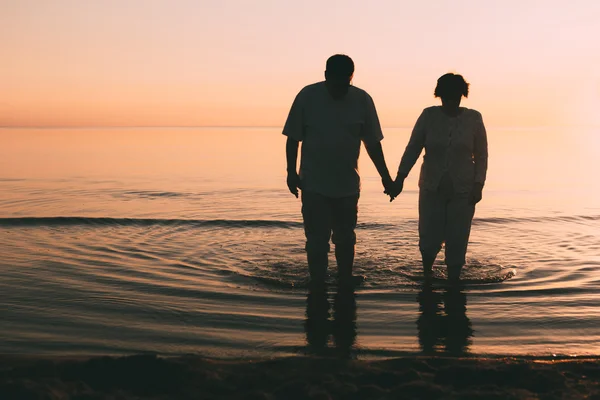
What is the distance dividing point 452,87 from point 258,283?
2.78 metres

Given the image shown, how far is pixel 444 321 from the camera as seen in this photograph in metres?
5.68

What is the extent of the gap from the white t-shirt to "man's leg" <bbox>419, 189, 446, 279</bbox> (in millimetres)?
1038

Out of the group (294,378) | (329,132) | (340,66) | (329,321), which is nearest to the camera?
(294,378)

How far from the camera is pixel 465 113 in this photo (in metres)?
6.72

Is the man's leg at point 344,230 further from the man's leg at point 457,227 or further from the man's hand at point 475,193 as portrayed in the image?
the man's hand at point 475,193

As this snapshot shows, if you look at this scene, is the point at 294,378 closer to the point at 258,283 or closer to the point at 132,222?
the point at 258,283

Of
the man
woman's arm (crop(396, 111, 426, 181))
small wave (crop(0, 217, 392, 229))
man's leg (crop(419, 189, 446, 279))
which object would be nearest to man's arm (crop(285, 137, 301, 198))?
the man

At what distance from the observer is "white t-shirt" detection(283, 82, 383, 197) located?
6152 millimetres

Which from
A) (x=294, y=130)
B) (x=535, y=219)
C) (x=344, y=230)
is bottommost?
(x=535, y=219)

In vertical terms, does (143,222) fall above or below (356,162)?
below

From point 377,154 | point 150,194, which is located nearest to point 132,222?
point 150,194

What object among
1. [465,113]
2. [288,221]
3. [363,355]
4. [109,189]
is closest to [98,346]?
[363,355]

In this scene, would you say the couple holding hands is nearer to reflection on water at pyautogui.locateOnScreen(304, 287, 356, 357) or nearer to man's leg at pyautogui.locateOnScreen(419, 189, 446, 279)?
man's leg at pyautogui.locateOnScreen(419, 189, 446, 279)

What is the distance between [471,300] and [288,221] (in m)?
6.18
